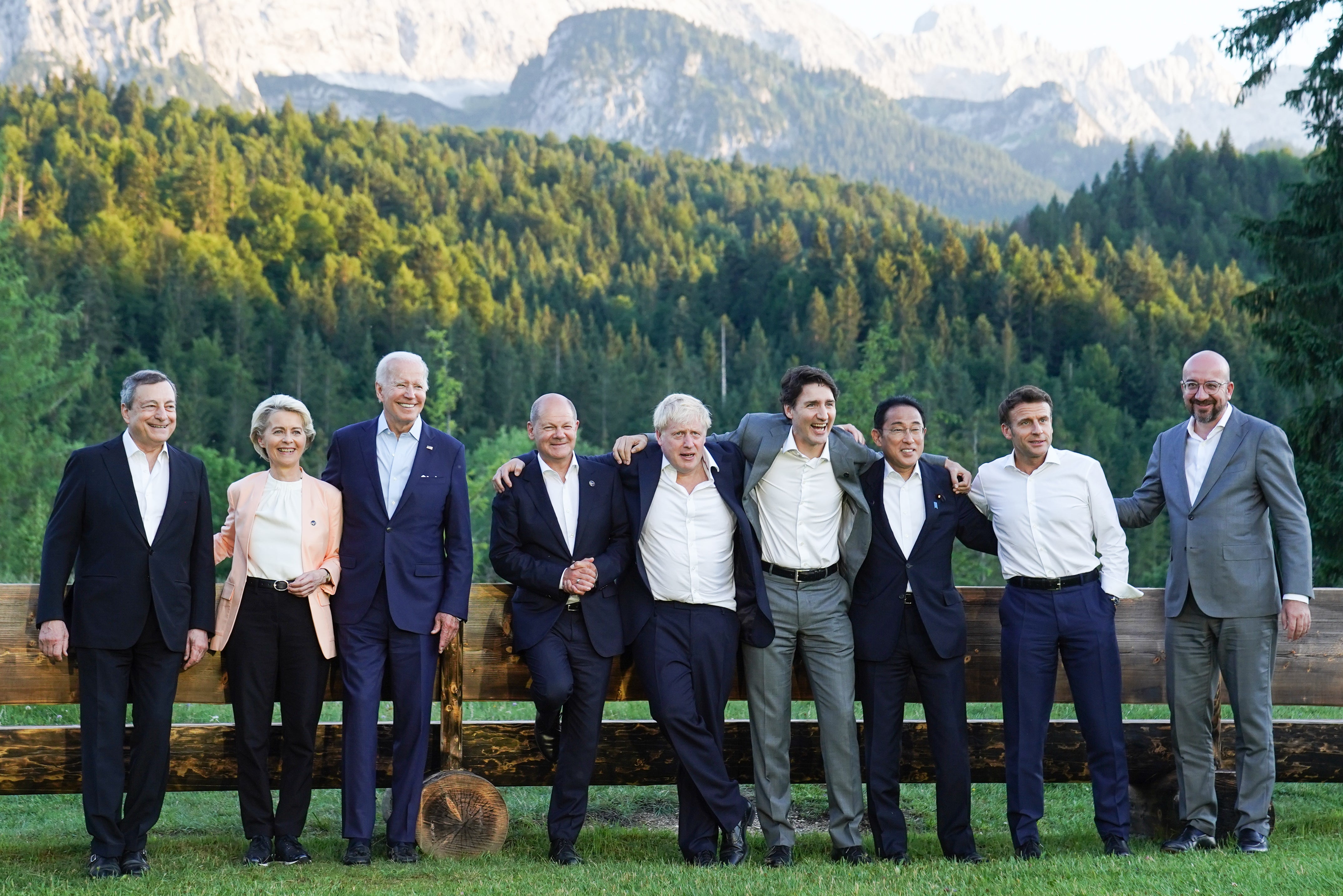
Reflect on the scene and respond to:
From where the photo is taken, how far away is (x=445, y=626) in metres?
5.68

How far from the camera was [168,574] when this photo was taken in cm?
542

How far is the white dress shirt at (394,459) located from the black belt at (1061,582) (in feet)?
9.44

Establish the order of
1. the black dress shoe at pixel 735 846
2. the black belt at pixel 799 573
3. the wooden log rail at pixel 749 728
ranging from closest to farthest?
1. the black dress shoe at pixel 735 846
2. the black belt at pixel 799 573
3. the wooden log rail at pixel 749 728

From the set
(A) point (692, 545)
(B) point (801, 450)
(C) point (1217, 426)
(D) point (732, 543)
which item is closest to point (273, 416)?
(A) point (692, 545)

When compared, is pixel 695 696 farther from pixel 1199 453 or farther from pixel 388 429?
pixel 1199 453

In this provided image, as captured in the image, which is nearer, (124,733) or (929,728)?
(124,733)

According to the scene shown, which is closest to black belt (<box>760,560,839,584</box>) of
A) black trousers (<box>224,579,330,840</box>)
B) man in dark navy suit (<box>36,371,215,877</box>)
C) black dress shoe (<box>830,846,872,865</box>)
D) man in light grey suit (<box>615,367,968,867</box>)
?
man in light grey suit (<box>615,367,968,867</box>)

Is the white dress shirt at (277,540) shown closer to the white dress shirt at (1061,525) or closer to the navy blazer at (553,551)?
the navy blazer at (553,551)

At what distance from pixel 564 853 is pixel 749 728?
107 centimetres

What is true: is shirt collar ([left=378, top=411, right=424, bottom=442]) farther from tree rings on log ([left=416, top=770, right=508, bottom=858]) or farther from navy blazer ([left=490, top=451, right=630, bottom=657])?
tree rings on log ([left=416, top=770, right=508, bottom=858])

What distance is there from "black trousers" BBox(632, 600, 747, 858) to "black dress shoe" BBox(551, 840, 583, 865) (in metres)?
0.48

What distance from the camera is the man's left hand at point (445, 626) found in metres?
5.67

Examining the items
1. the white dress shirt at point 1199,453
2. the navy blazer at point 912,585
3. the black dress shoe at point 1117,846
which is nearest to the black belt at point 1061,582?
the navy blazer at point 912,585

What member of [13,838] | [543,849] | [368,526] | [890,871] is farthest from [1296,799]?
[13,838]
